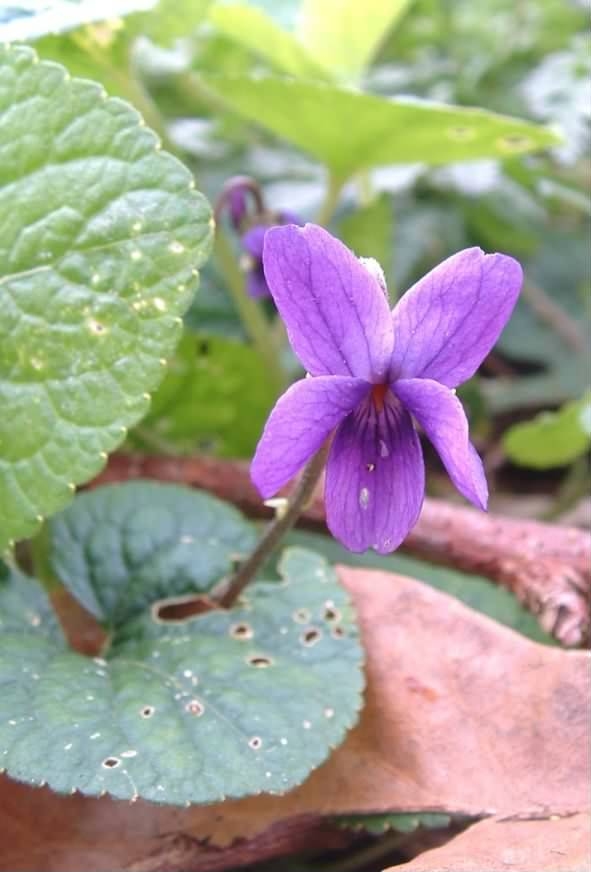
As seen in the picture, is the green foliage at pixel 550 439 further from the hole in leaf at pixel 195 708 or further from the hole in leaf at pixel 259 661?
the hole in leaf at pixel 195 708

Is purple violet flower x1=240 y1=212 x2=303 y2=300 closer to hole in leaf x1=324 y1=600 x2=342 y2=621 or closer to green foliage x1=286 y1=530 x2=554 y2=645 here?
green foliage x1=286 y1=530 x2=554 y2=645

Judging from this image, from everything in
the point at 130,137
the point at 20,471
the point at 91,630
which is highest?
the point at 130,137

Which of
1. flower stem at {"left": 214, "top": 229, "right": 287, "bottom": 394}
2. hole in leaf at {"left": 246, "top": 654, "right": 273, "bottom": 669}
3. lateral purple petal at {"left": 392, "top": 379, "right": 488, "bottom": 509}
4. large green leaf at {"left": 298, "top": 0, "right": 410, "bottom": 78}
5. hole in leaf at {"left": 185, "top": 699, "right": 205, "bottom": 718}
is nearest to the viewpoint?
lateral purple petal at {"left": 392, "top": 379, "right": 488, "bottom": 509}

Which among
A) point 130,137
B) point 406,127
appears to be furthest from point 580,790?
point 406,127

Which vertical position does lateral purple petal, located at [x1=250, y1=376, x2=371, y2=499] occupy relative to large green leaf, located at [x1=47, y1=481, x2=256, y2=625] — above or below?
above

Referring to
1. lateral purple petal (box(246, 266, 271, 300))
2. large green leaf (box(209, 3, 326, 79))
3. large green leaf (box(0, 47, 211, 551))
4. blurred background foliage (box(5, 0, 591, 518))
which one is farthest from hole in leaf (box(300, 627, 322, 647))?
large green leaf (box(209, 3, 326, 79))

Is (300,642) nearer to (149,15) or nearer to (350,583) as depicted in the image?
(350,583)
